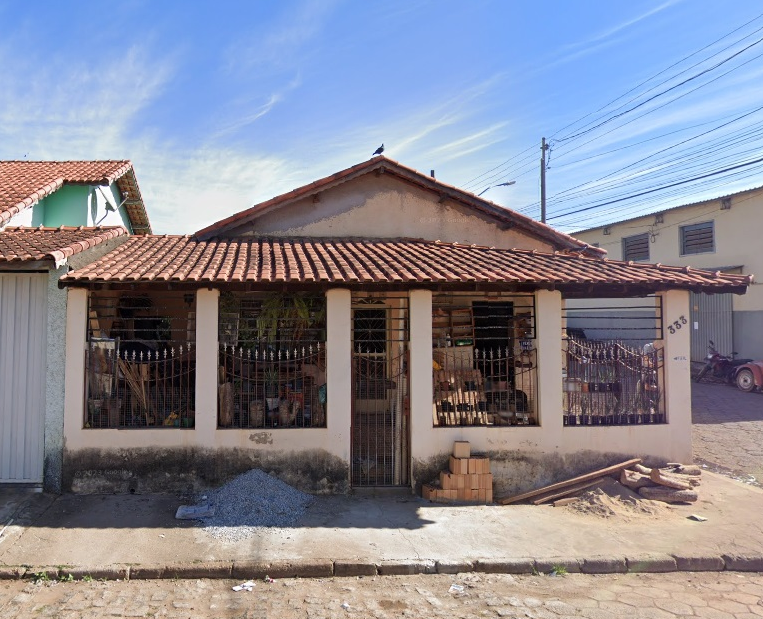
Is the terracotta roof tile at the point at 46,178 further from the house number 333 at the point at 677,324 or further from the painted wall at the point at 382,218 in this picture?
the house number 333 at the point at 677,324

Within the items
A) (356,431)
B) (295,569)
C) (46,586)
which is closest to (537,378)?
(356,431)

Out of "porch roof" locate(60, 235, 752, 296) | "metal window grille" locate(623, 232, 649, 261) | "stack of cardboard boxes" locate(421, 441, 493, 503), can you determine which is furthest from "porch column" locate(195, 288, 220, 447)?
"metal window grille" locate(623, 232, 649, 261)

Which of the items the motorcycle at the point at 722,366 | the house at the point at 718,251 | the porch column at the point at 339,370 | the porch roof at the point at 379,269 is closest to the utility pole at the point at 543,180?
the house at the point at 718,251

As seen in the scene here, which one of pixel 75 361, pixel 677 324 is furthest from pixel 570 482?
pixel 75 361

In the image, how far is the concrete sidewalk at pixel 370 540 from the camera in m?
5.05

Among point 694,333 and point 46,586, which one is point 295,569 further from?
point 694,333

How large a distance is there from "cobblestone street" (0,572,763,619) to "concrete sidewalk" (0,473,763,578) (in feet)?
0.45

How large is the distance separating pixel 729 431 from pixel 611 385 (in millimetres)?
5355

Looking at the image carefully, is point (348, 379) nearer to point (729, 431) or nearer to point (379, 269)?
point (379, 269)

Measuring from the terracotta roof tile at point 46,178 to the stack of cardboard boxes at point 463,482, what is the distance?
7812 mm

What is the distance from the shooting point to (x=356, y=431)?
24.4ft

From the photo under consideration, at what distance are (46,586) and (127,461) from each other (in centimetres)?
225

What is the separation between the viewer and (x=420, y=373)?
723 cm

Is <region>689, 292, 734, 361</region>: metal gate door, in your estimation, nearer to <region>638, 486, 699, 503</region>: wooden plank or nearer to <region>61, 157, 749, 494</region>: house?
<region>61, 157, 749, 494</region>: house
